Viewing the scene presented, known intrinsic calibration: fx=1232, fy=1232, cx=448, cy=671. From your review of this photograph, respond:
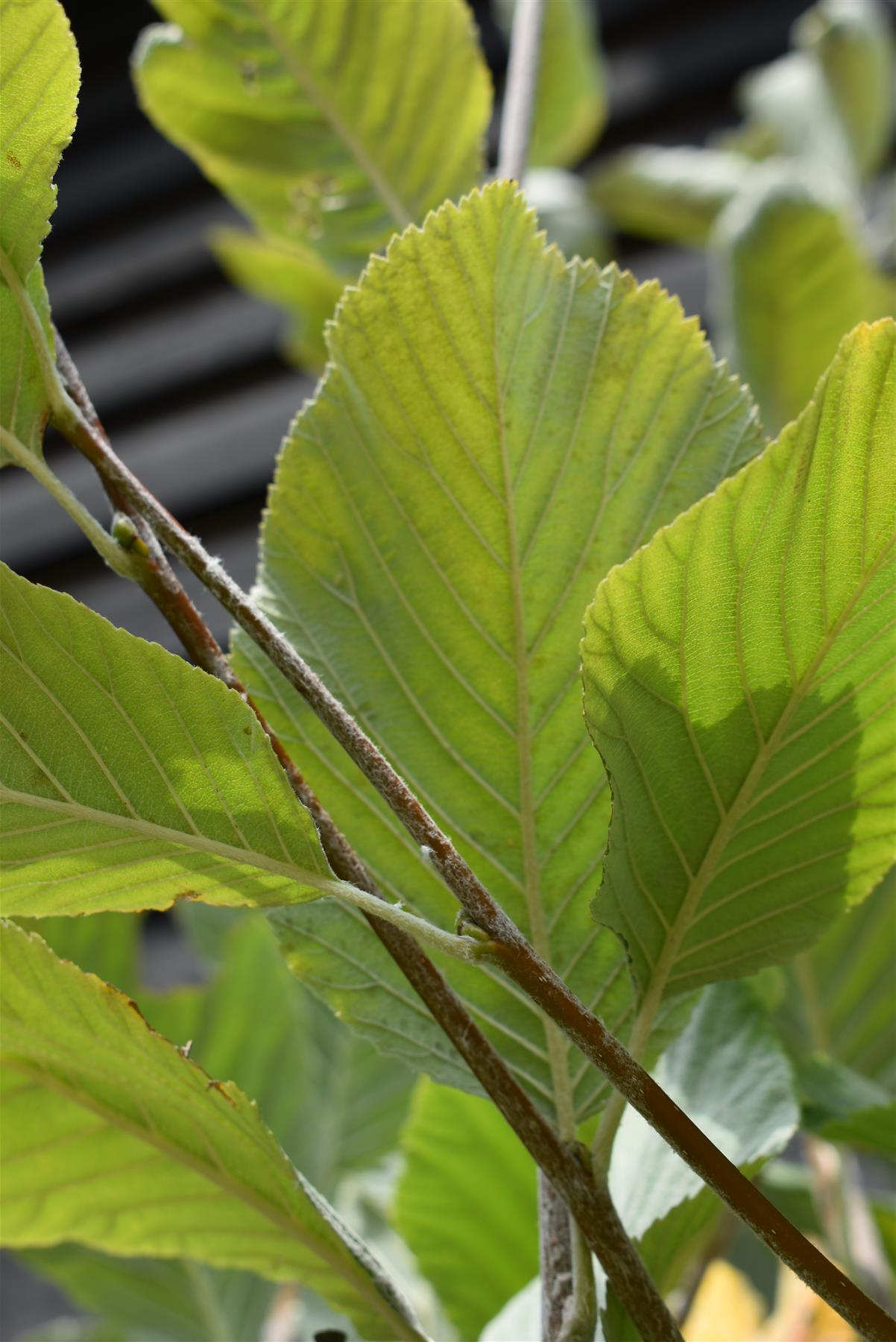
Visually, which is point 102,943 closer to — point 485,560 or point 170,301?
point 485,560

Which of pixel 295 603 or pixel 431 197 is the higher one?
pixel 431 197

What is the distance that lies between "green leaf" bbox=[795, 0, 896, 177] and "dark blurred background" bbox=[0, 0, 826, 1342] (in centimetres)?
59

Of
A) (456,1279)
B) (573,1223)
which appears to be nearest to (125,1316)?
(456,1279)

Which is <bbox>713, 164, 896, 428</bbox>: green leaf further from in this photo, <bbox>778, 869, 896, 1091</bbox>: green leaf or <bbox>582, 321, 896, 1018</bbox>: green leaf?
<bbox>582, 321, 896, 1018</bbox>: green leaf

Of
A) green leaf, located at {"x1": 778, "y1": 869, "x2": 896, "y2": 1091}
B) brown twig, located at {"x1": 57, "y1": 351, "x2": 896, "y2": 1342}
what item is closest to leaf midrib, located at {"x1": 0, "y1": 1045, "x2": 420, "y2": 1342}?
brown twig, located at {"x1": 57, "y1": 351, "x2": 896, "y2": 1342}

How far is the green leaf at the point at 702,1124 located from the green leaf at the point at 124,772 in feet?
0.44

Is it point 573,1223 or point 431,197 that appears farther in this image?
point 431,197

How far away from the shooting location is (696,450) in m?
0.29

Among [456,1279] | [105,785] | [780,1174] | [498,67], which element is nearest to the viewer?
[105,785]

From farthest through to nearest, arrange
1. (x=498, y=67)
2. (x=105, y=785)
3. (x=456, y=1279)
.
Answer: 1. (x=498, y=67)
2. (x=456, y=1279)
3. (x=105, y=785)

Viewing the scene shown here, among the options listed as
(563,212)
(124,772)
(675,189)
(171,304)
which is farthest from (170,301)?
(124,772)

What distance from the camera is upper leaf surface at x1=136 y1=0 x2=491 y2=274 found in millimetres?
488

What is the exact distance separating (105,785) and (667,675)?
0.11 meters

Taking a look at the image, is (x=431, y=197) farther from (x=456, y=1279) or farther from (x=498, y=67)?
(x=498, y=67)
